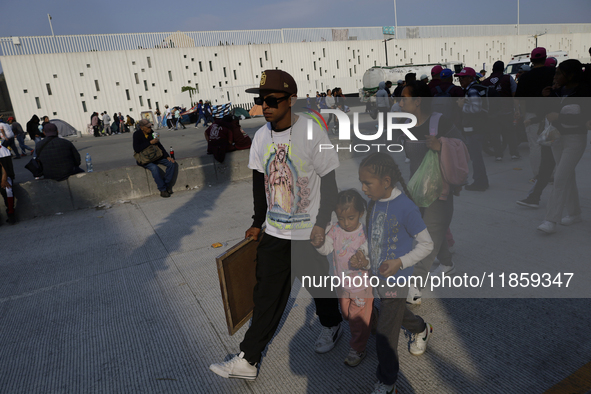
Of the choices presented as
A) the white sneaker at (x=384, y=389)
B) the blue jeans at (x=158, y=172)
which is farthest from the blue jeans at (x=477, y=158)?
the blue jeans at (x=158, y=172)

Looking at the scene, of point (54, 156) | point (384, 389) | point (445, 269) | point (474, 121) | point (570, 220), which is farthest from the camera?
point (54, 156)

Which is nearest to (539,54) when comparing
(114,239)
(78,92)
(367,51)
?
(114,239)

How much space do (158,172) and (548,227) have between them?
6653mm

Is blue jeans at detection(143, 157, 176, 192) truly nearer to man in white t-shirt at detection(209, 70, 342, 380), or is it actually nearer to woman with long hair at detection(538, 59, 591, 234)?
man in white t-shirt at detection(209, 70, 342, 380)

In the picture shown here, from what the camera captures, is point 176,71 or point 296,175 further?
point 176,71

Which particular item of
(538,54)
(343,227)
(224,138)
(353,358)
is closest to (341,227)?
(343,227)

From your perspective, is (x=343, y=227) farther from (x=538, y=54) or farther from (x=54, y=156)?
(x=54, y=156)

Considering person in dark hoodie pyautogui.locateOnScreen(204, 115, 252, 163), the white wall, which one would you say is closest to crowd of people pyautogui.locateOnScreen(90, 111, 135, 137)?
the white wall

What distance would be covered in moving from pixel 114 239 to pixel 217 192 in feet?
8.90

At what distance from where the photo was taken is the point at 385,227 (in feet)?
7.30

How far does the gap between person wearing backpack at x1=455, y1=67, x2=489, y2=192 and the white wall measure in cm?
3254

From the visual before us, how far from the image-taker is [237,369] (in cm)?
249

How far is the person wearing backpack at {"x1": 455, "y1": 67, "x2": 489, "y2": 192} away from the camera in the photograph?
626 cm

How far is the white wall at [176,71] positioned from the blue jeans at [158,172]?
30254 millimetres
